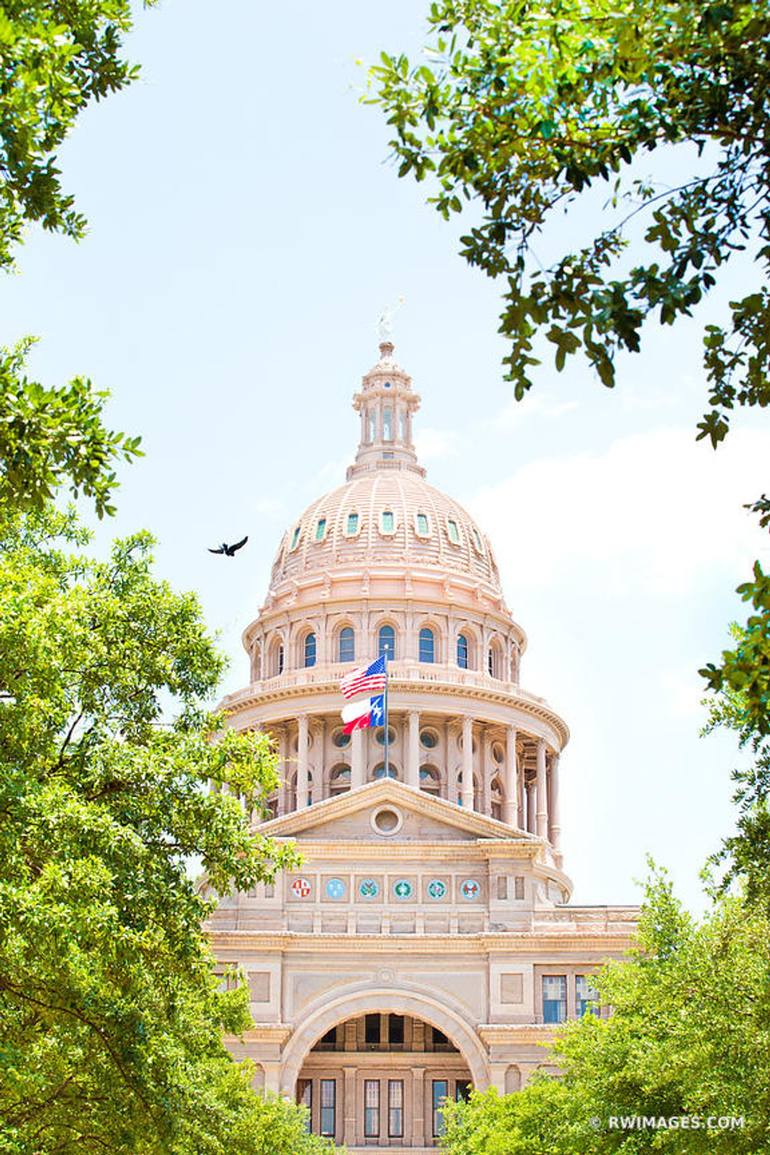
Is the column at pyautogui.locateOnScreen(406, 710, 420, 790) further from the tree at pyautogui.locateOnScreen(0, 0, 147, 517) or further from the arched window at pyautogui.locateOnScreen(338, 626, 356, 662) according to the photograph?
the tree at pyautogui.locateOnScreen(0, 0, 147, 517)

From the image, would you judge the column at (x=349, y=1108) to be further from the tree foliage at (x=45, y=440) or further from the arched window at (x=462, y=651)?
the tree foliage at (x=45, y=440)

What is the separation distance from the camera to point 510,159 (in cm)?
1125

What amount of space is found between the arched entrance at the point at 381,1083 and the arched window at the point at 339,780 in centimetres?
1858

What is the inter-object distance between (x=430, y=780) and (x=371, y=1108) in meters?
22.9

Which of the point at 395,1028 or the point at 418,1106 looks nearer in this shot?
the point at 418,1106

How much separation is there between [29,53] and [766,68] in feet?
16.3

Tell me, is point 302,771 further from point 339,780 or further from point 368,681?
point 368,681

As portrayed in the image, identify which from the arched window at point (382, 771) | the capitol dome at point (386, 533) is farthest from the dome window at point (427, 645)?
the arched window at point (382, 771)

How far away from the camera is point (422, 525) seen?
102 metres

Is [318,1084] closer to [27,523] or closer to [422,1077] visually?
[422,1077]

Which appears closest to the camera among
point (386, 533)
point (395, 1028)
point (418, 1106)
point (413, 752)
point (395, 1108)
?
point (418, 1106)

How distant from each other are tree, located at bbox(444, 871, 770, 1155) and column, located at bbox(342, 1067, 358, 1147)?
27.8 m

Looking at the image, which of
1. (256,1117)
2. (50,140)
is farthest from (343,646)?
(50,140)

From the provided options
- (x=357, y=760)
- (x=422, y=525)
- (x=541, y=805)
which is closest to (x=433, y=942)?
(x=357, y=760)
